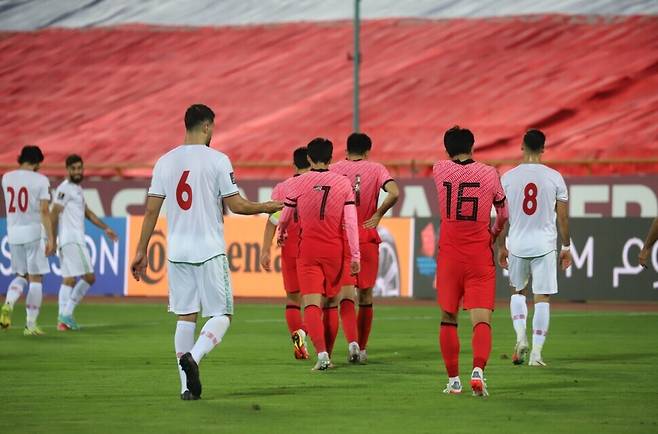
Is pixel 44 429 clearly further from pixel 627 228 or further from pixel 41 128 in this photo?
pixel 41 128

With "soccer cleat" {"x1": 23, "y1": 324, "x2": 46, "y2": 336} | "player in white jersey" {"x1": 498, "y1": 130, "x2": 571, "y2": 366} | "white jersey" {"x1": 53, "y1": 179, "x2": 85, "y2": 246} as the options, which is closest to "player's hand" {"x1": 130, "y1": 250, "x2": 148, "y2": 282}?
"player in white jersey" {"x1": 498, "y1": 130, "x2": 571, "y2": 366}

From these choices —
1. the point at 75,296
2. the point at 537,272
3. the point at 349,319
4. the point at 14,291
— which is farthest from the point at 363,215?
the point at 75,296

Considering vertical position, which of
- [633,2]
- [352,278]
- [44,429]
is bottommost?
[44,429]

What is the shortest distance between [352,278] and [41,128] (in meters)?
44.7

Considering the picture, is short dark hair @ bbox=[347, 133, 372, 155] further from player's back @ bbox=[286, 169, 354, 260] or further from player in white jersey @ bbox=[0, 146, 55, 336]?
player in white jersey @ bbox=[0, 146, 55, 336]

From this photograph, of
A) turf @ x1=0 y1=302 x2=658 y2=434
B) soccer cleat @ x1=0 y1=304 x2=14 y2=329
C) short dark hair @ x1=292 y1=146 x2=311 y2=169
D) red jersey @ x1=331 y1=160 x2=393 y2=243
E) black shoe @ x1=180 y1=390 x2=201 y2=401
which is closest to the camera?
turf @ x1=0 y1=302 x2=658 y2=434

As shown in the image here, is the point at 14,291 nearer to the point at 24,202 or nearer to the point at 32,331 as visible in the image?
the point at 32,331

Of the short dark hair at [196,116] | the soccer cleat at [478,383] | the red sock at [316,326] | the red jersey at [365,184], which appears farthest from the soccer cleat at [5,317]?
the soccer cleat at [478,383]

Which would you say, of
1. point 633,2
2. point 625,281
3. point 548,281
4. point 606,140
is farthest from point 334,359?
point 633,2

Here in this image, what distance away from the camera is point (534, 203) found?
612 inches

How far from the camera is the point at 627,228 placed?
91.0ft

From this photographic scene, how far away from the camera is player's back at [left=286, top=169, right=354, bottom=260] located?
14930 mm

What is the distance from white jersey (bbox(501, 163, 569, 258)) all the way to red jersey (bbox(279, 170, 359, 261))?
1.79m

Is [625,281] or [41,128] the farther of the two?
[41,128]
